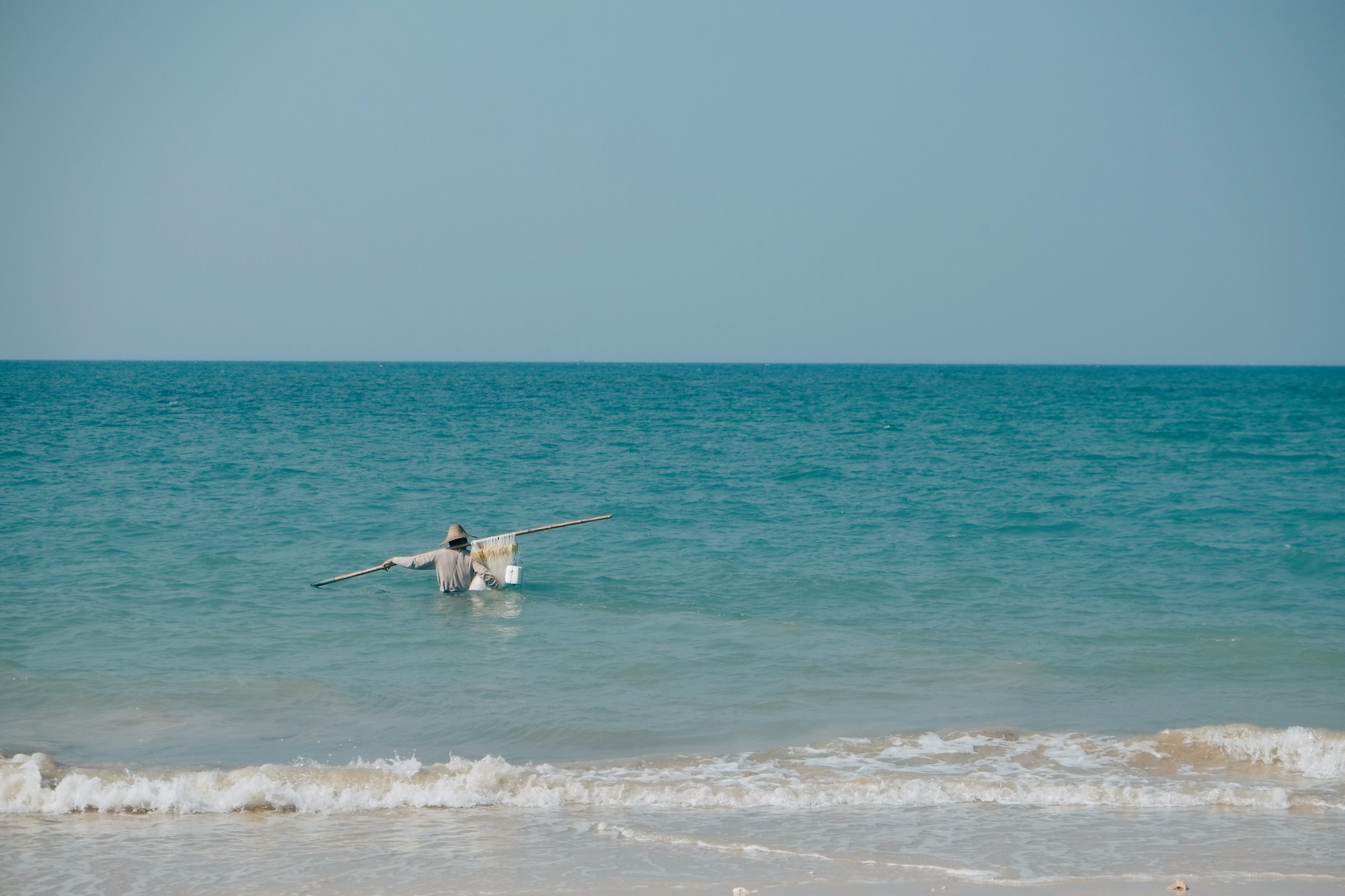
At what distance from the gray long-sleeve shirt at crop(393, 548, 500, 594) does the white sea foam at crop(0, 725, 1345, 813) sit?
5.00 meters

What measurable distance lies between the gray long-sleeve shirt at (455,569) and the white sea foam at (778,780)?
500 cm

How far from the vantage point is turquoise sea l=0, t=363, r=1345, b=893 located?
20.1 ft

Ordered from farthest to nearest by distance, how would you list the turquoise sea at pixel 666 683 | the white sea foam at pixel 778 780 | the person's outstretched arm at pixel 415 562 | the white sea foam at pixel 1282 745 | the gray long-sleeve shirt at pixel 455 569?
the gray long-sleeve shirt at pixel 455 569, the person's outstretched arm at pixel 415 562, the white sea foam at pixel 1282 745, the white sea foam at pixel 778 780, the turquoise sea at pixel 666 683

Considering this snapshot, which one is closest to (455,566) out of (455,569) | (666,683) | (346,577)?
(455,569)

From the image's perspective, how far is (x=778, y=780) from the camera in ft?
23.4

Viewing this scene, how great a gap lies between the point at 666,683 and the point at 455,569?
3.96 meters

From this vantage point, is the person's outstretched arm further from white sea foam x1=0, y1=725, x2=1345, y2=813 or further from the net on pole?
white sea foam x1=0, y1=725, x2=1345, y2=813

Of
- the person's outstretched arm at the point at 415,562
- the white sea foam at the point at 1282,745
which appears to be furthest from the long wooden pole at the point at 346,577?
the white sea foam at the point at 1282,745

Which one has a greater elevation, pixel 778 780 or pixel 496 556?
pixel 496 556

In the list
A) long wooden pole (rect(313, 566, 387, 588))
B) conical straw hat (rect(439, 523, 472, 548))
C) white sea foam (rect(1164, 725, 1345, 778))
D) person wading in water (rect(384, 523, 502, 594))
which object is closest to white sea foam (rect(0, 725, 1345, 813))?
white sea foam (rect(1164, 725, 1345, 778))

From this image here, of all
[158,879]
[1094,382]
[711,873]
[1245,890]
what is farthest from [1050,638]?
[1094,382]

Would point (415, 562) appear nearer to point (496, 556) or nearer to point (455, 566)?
point (455, 566)

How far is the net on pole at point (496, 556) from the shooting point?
40.6 feet

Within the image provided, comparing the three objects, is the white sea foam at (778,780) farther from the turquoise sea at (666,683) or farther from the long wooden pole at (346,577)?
the long wooden pole at (346,577)
